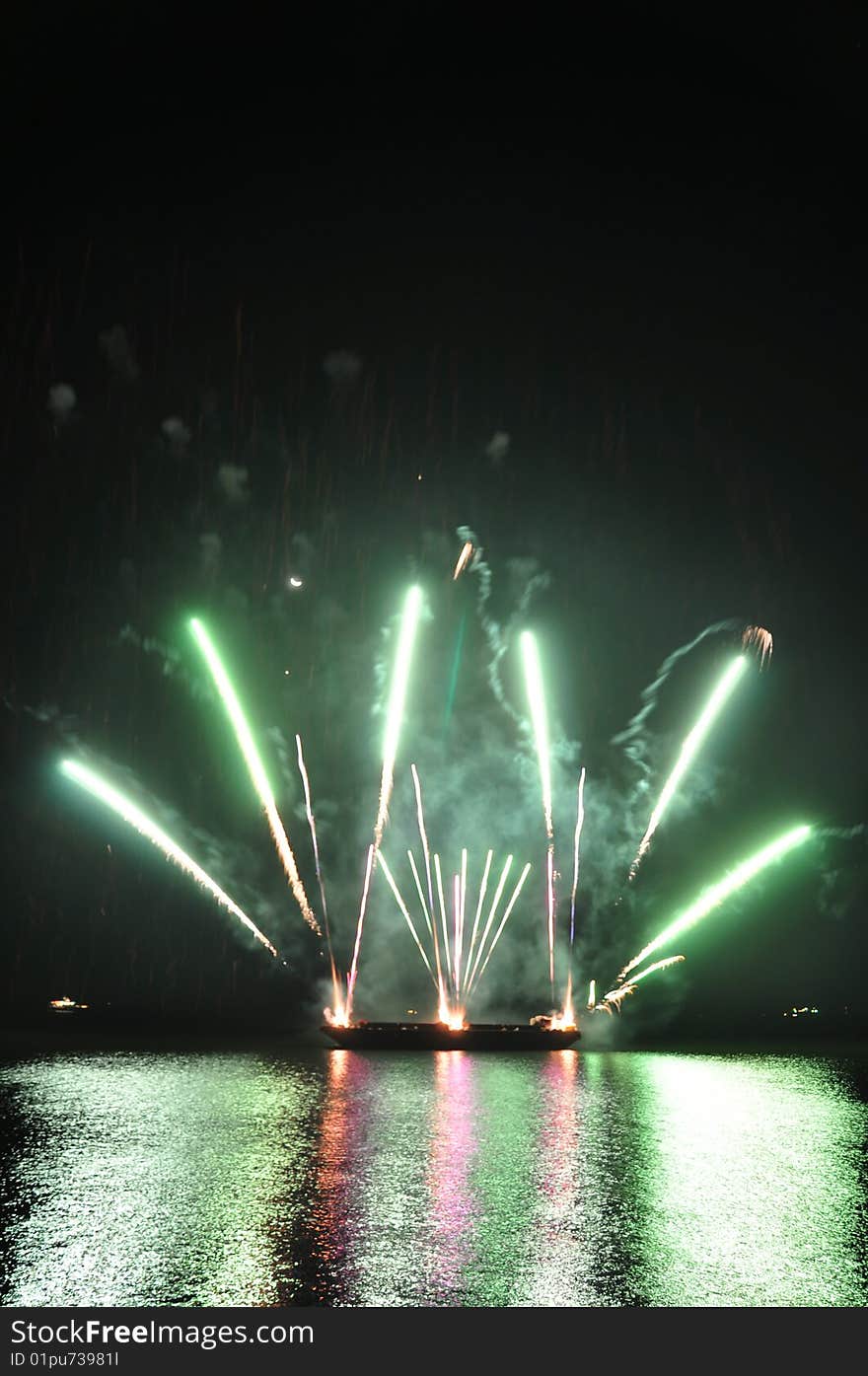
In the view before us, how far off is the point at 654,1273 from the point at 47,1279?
36.6ft

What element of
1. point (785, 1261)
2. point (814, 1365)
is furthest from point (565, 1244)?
point (814, 1365)

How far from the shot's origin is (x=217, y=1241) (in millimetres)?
20578

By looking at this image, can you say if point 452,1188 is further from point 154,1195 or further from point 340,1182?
point 154,1195

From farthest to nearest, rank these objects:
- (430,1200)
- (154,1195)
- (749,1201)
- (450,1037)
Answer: (450,1037) → (154,1195) → (749,1201) → (430,1200)

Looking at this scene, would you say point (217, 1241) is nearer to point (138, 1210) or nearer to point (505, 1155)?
point (138, 1210)

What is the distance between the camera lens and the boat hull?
106812mm

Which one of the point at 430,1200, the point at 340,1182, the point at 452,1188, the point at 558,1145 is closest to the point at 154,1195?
the point at 340,1182

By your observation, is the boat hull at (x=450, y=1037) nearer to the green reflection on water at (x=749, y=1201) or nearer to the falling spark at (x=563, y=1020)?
the falling spark at (x=563, y=1020)

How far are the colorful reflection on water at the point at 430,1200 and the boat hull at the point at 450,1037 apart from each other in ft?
166

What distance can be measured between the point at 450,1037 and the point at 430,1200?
279 ft

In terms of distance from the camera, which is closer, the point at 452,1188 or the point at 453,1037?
the point at 452,1188

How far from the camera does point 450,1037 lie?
10644 centimetres

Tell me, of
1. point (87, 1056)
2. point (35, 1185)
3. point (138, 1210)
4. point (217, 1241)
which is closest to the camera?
point (217, 1241)

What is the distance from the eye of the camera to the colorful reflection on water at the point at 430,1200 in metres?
17.6
